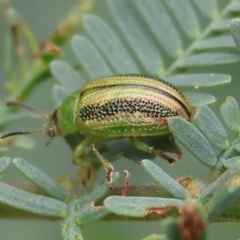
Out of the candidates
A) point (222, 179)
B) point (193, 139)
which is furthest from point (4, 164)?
point (222, 179)

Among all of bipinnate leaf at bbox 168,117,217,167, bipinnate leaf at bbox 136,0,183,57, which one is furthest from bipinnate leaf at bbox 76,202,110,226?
bipinnate leaf at bbox 136,0,183,57

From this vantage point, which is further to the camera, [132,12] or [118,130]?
[132,12]

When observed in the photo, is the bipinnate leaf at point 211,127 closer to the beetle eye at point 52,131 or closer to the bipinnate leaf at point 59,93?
the bipinnate leaf at point 59,93

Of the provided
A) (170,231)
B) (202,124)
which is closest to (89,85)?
(202,124)

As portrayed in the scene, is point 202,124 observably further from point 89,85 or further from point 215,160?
point 89,85

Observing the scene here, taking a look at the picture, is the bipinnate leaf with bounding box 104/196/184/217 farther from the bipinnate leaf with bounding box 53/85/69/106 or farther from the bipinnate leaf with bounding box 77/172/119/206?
the bipinnate leaf with bounding box 53/85/69/106

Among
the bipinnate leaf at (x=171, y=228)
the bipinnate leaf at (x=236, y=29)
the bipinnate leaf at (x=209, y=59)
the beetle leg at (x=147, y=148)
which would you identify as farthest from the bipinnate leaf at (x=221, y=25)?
the bipinnate leaf at (x=171, y=228)
